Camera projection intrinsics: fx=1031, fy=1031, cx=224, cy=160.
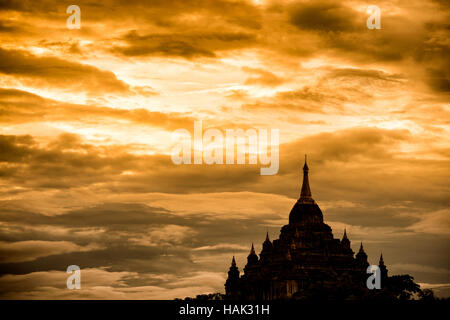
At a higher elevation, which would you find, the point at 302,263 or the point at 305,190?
the point at 305,190

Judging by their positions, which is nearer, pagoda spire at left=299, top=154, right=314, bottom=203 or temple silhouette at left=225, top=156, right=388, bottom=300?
temple silhouette at left=225, top=156, right=388, bottom=300

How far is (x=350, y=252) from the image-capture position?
192 m

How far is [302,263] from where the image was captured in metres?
185

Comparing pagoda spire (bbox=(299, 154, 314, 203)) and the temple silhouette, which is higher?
pagoda spire (bbox=(299, 154, 314, 203))

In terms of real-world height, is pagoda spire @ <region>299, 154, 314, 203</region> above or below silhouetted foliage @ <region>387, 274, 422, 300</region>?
above

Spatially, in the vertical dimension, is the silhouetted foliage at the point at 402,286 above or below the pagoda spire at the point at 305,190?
below

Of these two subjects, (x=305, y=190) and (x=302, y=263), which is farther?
(x=305, y=190)

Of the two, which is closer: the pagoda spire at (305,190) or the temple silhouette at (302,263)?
the temple silhouette at (302,263)

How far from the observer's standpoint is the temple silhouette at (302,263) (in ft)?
591

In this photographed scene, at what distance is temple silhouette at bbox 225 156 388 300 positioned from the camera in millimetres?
180250

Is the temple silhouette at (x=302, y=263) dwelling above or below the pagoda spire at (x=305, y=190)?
below
